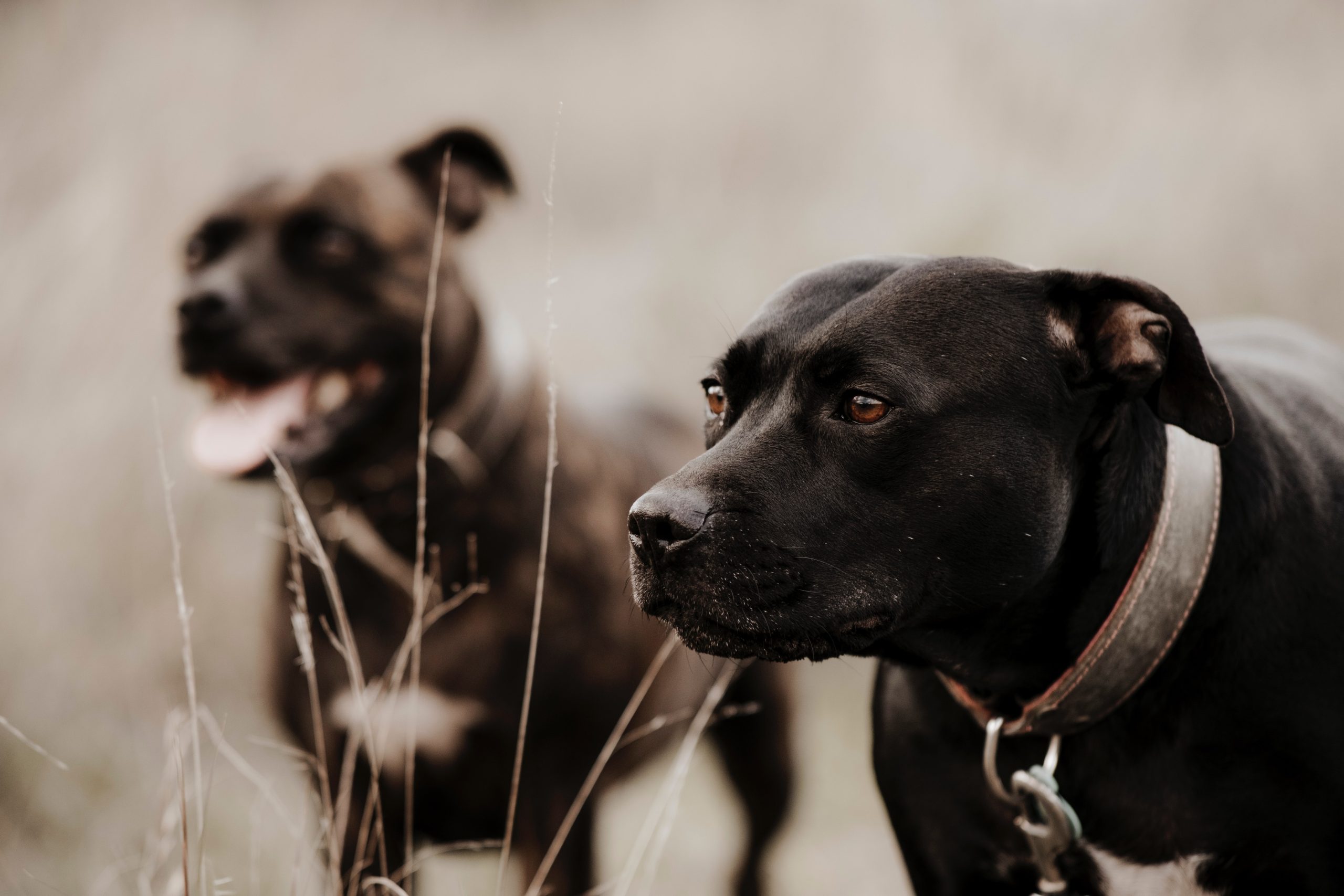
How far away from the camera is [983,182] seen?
736 cm

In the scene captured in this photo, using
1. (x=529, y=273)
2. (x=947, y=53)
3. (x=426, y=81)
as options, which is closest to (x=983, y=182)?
(x=947, y=53)

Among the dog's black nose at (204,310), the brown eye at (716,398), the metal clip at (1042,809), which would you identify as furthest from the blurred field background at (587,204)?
the metal clip at (1042,809)

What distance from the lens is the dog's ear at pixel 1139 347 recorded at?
6.36ft

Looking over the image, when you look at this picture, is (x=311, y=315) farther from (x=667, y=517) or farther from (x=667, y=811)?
(x=667, y=517)

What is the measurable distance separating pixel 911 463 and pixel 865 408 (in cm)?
12

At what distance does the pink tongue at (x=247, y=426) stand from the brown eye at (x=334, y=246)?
374mm

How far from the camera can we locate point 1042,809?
2.13m

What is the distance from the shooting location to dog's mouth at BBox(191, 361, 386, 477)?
327cm

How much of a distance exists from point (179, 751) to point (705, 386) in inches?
47.0

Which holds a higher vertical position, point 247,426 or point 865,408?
point 865,408

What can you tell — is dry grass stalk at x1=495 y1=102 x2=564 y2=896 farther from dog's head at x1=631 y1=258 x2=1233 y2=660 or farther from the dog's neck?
the dog's neck

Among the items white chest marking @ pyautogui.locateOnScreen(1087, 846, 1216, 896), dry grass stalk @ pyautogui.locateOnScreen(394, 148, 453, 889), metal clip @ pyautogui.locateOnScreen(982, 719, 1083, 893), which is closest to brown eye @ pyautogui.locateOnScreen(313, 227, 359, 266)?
dry grass stalk @ pyautogui.locateOnScreen(394, 148, 453, 889)

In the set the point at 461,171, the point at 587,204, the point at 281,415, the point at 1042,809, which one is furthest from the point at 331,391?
the point at 587,204

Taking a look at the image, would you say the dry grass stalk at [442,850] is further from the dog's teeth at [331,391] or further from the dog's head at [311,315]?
the dog's teeth at [331,391]
